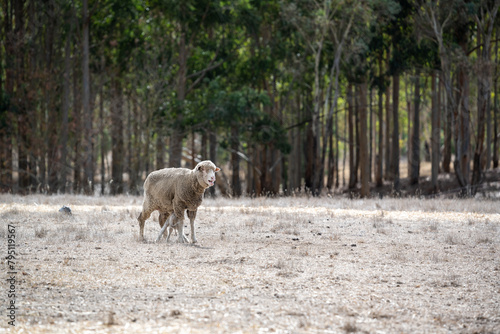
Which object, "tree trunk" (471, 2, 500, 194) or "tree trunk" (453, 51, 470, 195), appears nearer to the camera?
"tree trunk" (471, 2, 500, 194)

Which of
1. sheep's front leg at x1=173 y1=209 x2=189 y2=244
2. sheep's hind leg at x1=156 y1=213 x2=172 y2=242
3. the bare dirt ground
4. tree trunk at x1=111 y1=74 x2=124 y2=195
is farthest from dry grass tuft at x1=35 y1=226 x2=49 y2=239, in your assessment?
tree trunk at x1=111 y1=74 x2=124 y2=195

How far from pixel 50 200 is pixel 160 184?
7.97m

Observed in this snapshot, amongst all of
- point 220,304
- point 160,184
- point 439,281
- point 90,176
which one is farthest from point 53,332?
point 90,176

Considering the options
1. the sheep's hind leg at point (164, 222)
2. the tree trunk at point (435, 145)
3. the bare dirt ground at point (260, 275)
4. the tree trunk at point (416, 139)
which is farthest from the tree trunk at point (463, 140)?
the sheep's hind leg at point (164, 222)

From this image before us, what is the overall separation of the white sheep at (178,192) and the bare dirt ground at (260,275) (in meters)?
0.50

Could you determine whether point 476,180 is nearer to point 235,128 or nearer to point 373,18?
point 373,18

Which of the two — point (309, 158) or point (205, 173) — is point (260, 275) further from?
point (309, 158)

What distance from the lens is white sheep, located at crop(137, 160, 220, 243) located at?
34.0 ft

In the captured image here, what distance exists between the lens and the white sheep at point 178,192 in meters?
10.4

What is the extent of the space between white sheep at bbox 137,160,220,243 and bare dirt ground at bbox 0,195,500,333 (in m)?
0.50

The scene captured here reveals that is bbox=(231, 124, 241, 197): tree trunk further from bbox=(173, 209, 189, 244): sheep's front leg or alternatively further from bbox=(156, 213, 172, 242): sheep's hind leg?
bbox=(173, 209, 189, 244): sheep's front leg

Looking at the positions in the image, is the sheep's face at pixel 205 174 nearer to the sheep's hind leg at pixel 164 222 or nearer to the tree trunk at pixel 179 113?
the sheep's hind leg at pixel 164 222

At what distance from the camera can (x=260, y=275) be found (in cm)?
817

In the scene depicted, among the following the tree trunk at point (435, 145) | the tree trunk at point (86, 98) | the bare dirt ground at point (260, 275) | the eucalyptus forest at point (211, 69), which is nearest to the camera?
the bare dirt ground at point (260, 275)
